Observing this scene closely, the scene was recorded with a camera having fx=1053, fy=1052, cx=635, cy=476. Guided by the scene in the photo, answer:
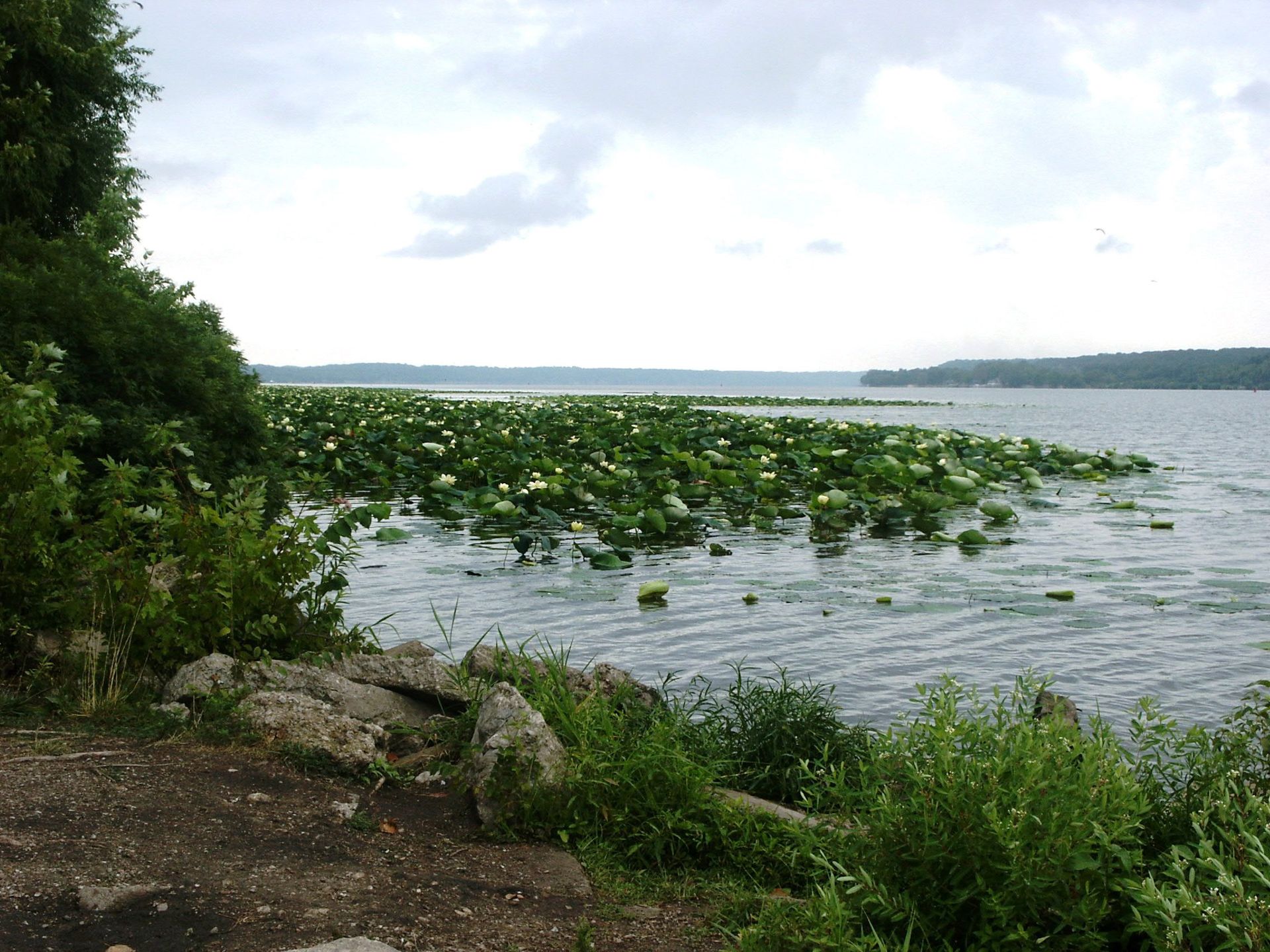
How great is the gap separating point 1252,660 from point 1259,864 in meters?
6.17

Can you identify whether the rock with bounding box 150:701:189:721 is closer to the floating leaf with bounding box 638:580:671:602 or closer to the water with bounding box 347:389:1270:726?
the water with bounding box 347:389:1270:726

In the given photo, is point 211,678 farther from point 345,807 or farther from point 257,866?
point 257,866

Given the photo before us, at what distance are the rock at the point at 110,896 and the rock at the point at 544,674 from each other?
7.98ft

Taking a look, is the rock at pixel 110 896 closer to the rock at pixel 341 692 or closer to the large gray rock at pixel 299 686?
the large gray rock at pixel 299 686

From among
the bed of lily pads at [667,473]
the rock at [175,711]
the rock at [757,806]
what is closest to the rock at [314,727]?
the rock at [175,711]

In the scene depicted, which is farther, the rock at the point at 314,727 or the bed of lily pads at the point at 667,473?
the bed of lily pads at the point at 667,473

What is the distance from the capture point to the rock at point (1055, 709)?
3.58 metres

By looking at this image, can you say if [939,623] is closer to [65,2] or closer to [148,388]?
[148,388]

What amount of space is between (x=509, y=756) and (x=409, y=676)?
1550mm

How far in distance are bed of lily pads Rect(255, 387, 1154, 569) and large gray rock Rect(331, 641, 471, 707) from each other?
3996 mm

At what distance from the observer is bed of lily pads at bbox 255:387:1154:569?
13.6m

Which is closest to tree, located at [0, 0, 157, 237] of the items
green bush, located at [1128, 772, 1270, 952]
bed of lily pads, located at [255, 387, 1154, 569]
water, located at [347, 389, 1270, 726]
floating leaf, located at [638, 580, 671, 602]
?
bed of lily pads, located at [255, 387, 1154, 569]

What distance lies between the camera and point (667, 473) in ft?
52.7

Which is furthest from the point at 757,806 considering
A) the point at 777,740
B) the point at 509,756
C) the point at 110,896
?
the point at 110,896
